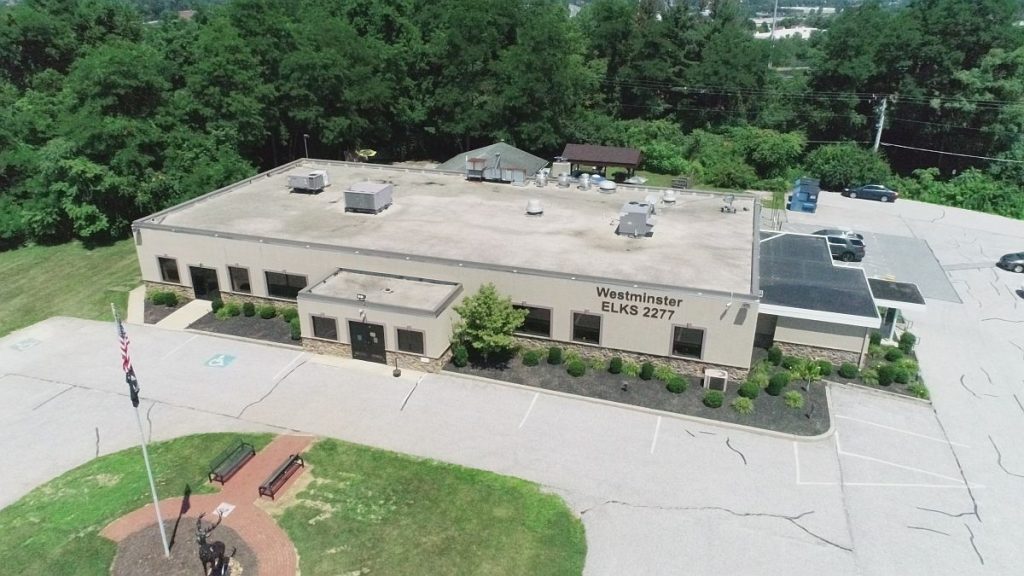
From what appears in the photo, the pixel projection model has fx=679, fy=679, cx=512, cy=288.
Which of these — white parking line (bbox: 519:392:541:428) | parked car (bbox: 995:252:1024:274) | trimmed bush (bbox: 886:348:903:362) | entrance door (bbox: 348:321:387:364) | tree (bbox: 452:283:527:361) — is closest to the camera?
white parking line (bbox: 519:392:541:428)

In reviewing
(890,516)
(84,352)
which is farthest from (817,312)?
(84,352)

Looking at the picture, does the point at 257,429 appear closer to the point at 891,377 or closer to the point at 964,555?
the point at 964,555

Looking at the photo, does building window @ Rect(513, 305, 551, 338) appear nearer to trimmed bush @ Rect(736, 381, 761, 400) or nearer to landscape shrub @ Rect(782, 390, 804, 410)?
trimmed bush @ Rect(736, 381, 761, 400)

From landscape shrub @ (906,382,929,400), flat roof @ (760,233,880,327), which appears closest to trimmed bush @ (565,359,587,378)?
flat roof @ (760,233,880,327)

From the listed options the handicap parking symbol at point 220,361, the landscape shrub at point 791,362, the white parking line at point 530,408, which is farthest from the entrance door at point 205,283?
the landscape shrub at point 791,362

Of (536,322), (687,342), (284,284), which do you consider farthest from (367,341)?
(687,342)

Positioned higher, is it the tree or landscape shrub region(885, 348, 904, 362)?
the tree
